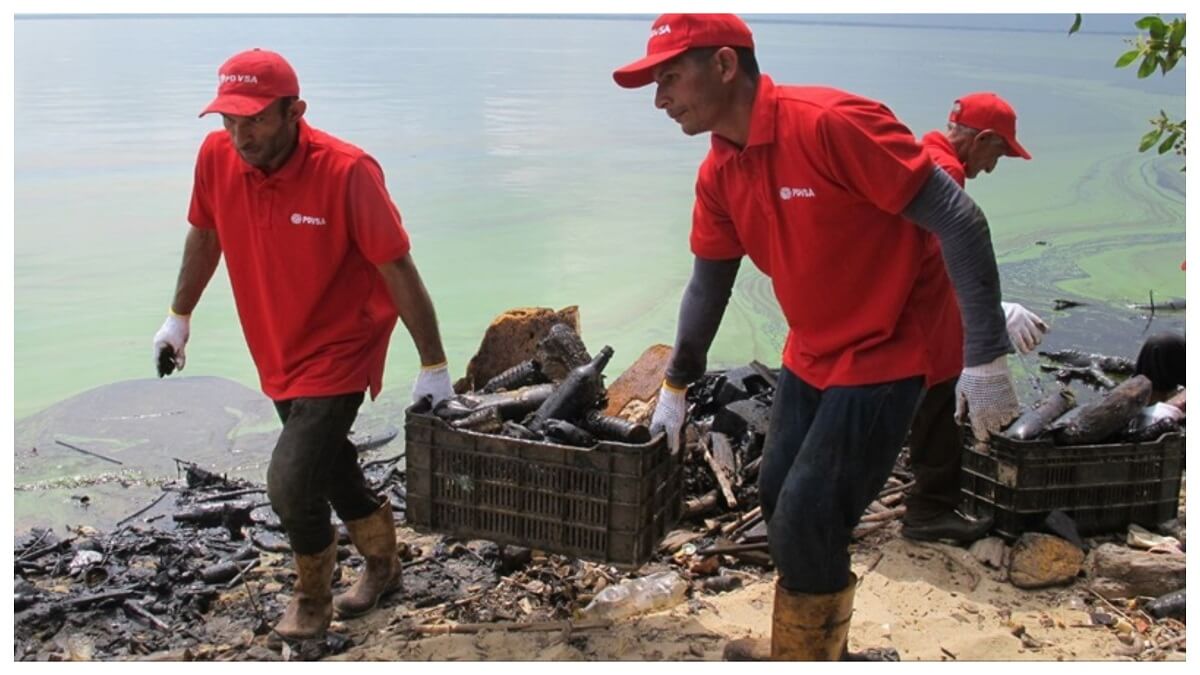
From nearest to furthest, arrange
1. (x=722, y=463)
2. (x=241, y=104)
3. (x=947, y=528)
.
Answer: (x=241, y=104) → (x=947, y=528) → (x=722, y=463)

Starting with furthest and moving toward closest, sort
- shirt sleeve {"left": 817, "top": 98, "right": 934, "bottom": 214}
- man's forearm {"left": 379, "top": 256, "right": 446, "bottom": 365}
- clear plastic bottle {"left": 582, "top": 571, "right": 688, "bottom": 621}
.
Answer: clear plastic bottle {"left": 582, "top": 571, "right": 688, "bottom": 621} → man's forearm {"left": 379, "top": 256, "right": 446, "bottom": 365} → shirt sleeve {"left": 817, "top": 98, "right": 934, "bottom": 214}

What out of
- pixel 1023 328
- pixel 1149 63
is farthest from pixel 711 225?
pixel 1149 63

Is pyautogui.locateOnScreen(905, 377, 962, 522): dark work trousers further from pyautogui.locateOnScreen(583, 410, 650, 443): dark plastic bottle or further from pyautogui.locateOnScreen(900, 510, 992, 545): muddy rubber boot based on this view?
pyautogui.locateOnScreen(583, 410, 650, 443): dark plastic bottle

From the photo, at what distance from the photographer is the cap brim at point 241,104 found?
4.20 metres

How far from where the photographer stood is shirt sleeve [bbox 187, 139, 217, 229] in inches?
178

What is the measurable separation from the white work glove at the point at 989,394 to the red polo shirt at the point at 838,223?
128 millimetres

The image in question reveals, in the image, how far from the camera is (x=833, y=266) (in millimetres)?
3598

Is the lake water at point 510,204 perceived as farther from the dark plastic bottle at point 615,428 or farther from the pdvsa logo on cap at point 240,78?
the pdvsa logo on cap at point 240,78

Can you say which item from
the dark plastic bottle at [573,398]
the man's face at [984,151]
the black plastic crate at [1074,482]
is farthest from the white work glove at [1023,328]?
the dark plastic bottle at [573,398]

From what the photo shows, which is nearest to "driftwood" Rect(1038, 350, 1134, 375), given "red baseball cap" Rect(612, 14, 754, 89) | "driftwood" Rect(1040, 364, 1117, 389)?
"driftwood" Rect(1040, 364, 1117, 389)

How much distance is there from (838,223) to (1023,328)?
113 cm

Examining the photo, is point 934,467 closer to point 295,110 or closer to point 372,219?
point 372,219

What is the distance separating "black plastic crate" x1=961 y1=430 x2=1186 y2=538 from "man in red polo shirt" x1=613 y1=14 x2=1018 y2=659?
1563 mm

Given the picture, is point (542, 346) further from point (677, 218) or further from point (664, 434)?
point (677, 218)
